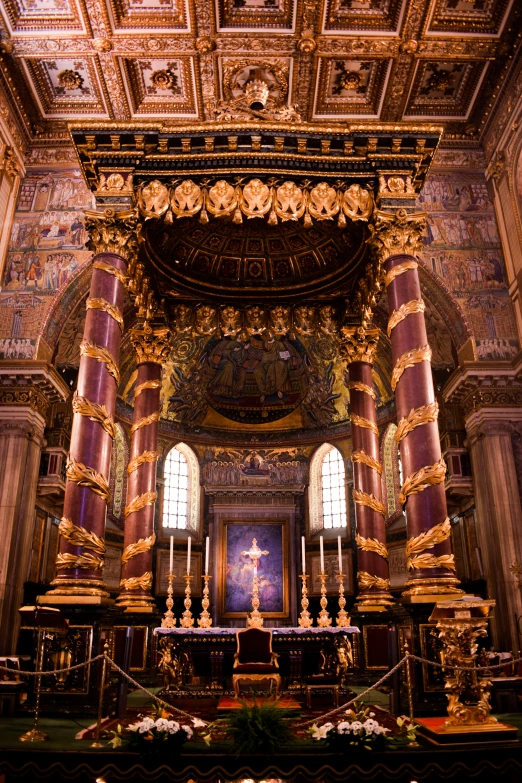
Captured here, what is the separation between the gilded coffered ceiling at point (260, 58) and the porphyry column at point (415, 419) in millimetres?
4477

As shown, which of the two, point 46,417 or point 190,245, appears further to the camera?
point 46,417

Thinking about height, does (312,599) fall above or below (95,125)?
below

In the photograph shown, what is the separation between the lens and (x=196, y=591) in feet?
68.0

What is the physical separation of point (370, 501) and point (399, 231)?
5.25 metres

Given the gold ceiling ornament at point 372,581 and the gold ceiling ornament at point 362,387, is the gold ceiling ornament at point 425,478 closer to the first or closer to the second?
the gold ceiling ornament at point 372,581

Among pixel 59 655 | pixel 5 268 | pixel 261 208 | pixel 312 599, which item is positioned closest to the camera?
pixel 59 655

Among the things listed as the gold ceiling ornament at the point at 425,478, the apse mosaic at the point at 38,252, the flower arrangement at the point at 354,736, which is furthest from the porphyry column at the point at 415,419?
the apse mosaic at the point at 38,252

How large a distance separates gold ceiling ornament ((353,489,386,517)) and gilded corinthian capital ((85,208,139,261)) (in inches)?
248

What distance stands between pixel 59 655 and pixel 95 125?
7.47 m

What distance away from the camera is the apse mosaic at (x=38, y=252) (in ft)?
48.8

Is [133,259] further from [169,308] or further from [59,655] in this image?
[59,655]

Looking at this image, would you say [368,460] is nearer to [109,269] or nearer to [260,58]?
[109,269]

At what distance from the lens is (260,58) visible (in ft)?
48.2

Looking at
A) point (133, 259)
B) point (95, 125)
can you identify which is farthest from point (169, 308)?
point (95, 125)
